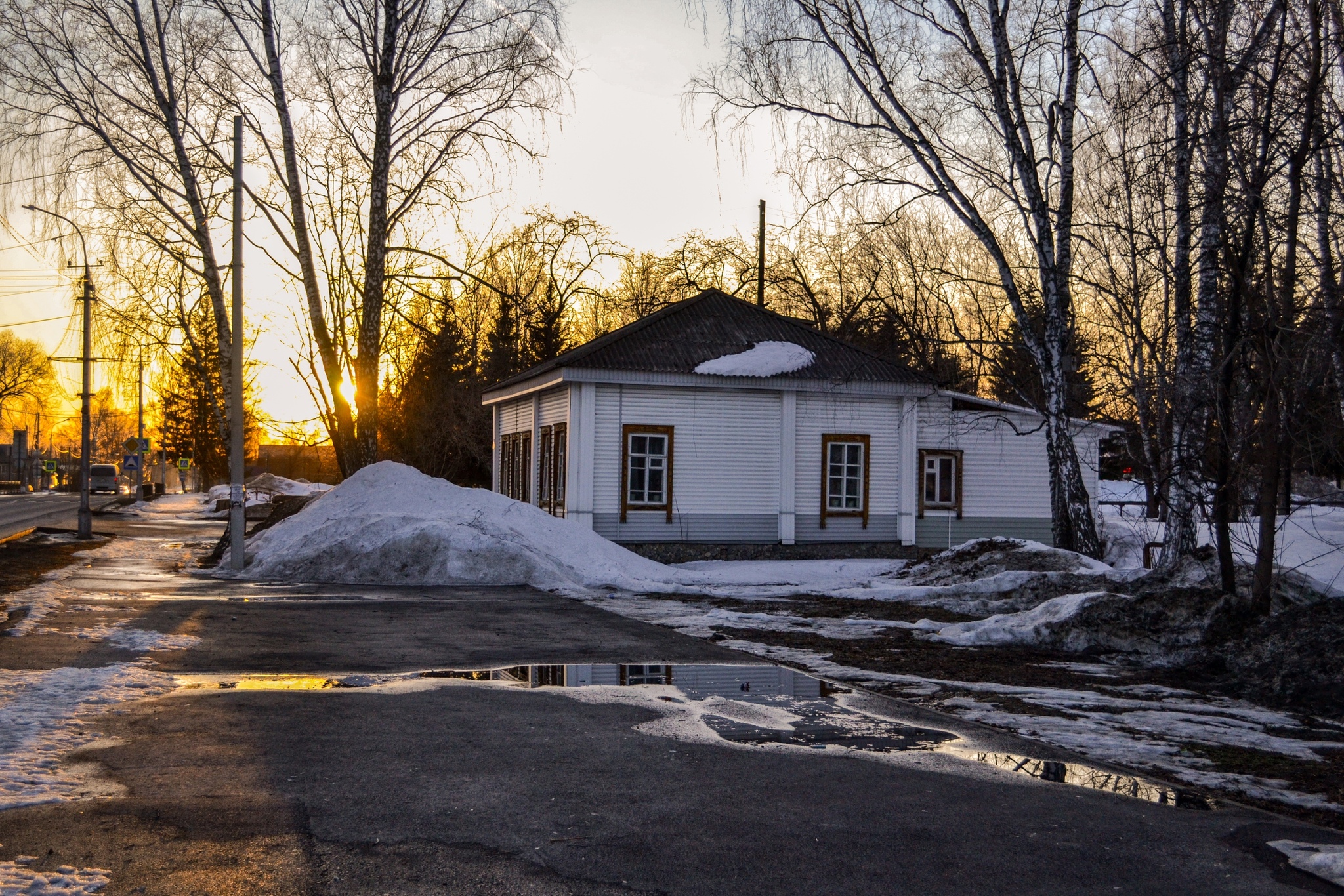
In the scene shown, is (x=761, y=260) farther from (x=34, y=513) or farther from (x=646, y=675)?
(x=646, y=675)

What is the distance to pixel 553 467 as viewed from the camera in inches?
1088

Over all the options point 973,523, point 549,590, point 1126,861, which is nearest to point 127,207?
point 549,590

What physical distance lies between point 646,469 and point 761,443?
2758 mm

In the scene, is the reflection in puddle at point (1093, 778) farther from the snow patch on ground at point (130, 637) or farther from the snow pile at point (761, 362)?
the snow pile at point (761, 362)

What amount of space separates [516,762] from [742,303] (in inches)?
932

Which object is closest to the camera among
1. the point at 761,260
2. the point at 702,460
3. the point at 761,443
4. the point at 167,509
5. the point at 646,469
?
the point at 646,469

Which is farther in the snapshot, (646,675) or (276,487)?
(276,487)

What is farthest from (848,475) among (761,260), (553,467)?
(761,260)

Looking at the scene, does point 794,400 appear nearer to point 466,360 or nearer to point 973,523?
point 973,523

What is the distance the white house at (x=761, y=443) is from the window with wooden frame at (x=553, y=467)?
68 mm

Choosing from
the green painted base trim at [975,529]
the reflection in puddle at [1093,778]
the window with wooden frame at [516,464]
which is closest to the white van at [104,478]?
the window with wooden frame at [516,464]

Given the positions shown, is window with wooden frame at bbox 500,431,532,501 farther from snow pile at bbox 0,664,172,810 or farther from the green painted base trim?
snow pile at bbox 0,664,172,810

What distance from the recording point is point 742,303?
29.5 metres

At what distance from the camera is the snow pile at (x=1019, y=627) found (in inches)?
488
